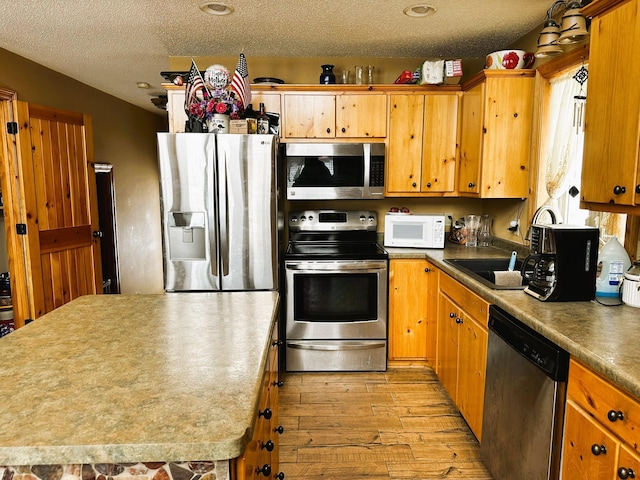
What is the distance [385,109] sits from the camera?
11.1 feet

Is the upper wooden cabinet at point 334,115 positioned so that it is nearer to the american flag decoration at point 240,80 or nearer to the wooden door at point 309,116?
the wooden door at point 309,116

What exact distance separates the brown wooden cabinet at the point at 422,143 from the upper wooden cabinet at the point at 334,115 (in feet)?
0.37

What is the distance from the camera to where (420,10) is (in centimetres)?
268

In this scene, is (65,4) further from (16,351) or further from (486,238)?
(486,238)

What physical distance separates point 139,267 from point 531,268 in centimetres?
514

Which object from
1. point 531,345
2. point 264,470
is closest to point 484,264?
point 531,345

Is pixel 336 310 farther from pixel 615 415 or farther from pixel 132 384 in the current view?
pixel 132 384

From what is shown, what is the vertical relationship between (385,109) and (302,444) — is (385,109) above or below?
above

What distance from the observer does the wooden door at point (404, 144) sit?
133 inches

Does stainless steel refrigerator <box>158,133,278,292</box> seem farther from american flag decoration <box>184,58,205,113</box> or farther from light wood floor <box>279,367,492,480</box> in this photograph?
light wood floor <box>279,367,492,480</box>

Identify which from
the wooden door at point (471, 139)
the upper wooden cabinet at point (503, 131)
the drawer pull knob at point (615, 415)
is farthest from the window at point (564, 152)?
the drawer pull knob at point (615, 415)

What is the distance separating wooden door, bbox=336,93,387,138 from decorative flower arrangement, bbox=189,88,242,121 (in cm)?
83

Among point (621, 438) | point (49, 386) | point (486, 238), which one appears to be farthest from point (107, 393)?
point (486, 238)

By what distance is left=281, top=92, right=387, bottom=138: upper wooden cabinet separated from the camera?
3.37 meters
